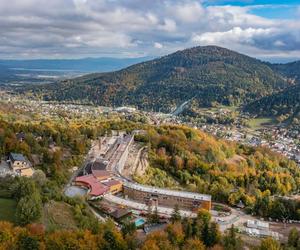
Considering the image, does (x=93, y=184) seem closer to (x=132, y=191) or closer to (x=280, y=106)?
(x=132, y=191)

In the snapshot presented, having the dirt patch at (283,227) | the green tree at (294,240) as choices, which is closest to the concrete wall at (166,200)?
the dirt patch at (283,227)

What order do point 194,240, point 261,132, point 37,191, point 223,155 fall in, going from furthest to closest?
point 261,132 → point 223,155 → point 37,191 → point 194,240

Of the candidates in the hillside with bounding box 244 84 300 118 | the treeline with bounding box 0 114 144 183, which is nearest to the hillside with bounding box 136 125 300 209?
the treeline with bounding box 0 114 144 183

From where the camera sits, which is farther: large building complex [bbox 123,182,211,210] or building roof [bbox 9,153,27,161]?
building roof [bbox 9,153,27,161]

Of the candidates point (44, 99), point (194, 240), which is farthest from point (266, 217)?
point (44, 99)

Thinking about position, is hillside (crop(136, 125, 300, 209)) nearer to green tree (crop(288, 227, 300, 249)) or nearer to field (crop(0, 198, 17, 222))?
green tree (crop(288, 227, 300, 249))

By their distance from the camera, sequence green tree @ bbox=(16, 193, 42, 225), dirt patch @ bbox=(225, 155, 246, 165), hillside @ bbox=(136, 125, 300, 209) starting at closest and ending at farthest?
green tree @ bbox=(16, 193, 42, 225) → hillside @ bbox=(136, 125, 300, 209) → dirt patch @ bbox=(225, 155, 246, 165)

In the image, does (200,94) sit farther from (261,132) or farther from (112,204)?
(112,204)
